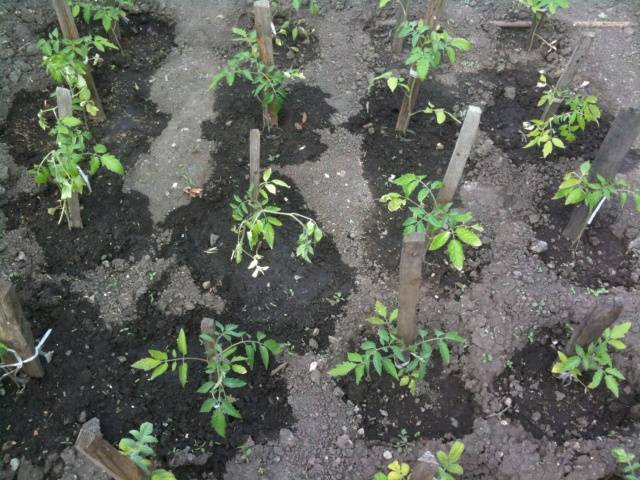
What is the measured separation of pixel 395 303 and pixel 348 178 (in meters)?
0.95

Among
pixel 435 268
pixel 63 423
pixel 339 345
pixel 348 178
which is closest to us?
pixel 63 423

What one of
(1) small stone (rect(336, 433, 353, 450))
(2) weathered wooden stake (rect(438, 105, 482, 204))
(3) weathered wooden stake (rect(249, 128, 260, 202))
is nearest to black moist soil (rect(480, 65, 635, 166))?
(2) weathered wooden stake (rect(438, 105, 482, 204))

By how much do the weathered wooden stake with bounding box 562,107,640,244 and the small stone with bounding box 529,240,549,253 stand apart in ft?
0.74

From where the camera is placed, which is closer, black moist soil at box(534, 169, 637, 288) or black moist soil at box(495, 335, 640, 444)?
black moist soil at box(495, 335, 640, 444)

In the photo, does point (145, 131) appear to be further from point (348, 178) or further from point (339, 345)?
point (339, 345)

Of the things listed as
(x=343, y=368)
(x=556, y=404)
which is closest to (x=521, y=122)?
(x=556, y=404)

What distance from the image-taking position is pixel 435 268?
3148mm

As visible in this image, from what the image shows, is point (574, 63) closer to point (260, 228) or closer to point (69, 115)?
point (260, 228)

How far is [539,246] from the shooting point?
3201mm

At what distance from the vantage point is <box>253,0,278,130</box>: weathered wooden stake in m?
3.10

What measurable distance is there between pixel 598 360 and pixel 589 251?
2.92 feet

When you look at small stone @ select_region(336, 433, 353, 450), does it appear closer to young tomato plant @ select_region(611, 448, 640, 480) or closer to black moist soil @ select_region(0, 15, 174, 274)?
young tomato plant @ select_region(611, 448, 640, 480)

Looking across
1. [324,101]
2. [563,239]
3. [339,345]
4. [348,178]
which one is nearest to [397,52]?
[324,101]

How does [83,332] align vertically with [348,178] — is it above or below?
below
